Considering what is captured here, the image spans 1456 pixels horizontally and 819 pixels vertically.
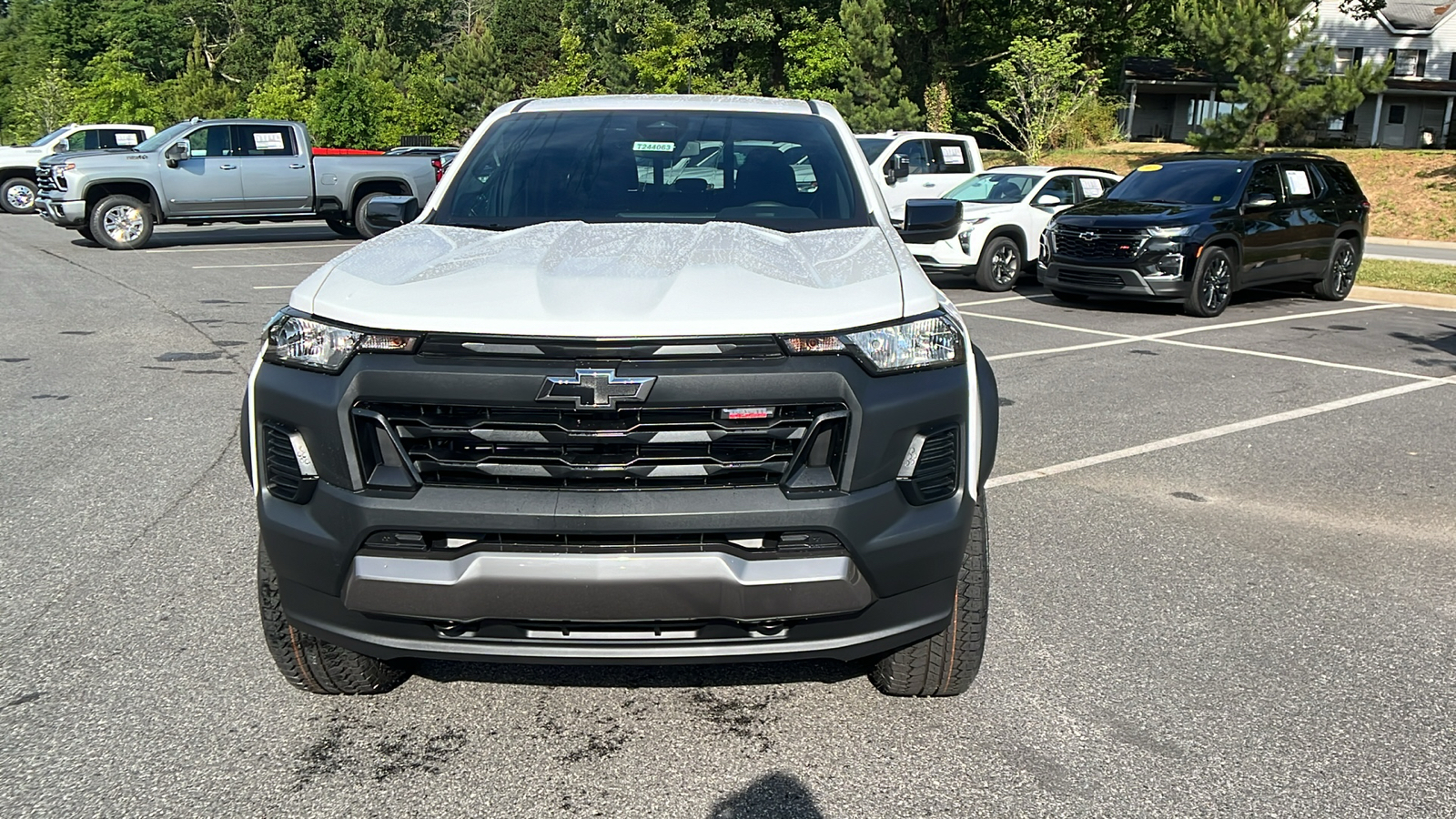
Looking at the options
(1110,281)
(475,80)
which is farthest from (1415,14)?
(1110,281)

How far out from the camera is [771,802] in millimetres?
3141

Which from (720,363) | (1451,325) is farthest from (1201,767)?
(1451,325)

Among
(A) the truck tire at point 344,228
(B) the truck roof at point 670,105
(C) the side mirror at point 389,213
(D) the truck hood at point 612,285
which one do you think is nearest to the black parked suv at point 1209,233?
(B) the truck roof at point 670,105

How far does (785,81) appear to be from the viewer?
59.3m

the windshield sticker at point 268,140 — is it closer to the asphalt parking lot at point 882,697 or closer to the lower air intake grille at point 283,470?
the asphalt parking lot at point 882,697

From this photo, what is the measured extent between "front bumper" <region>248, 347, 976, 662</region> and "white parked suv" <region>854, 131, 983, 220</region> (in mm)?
15289

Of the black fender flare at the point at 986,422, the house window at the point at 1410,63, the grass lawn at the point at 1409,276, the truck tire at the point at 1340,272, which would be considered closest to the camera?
the black fender flare at the point at 986,422

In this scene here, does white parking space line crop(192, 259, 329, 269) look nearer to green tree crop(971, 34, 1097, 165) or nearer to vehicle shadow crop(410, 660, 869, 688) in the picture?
vehicle shadow crop(410, 660, 869, 688)

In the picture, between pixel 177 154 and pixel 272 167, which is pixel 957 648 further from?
pixel 272 167

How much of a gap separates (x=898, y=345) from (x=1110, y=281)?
1097 cm

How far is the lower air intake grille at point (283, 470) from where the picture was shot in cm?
308

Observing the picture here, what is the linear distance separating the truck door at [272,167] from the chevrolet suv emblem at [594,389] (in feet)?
64.4

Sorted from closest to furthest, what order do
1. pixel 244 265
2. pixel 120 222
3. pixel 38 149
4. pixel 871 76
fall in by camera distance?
pixel 244 265, pixel 120 222, pixel 38 149, pixel 871 76

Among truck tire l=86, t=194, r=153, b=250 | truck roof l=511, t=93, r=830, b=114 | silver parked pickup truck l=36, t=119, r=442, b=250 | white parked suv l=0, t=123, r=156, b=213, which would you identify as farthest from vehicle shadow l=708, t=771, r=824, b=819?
white parked suv l=0, t=123, r=156, b=213
